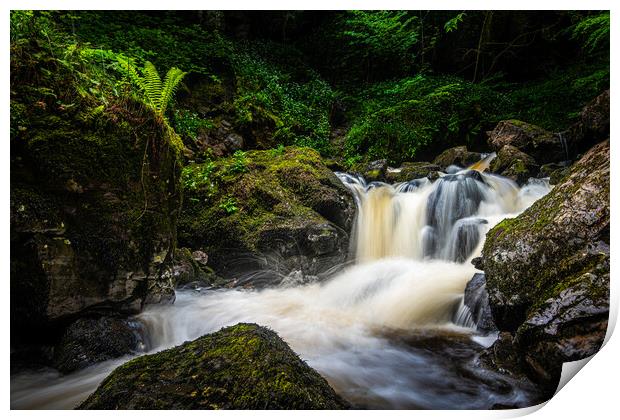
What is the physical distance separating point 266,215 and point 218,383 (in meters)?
2.45

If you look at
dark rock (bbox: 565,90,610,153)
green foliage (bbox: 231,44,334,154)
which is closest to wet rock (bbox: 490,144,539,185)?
dark rock (bbox: 565,90,610,153)

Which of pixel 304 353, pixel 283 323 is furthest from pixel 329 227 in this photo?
pixel 304 353

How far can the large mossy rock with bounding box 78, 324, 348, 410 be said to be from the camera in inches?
54.2

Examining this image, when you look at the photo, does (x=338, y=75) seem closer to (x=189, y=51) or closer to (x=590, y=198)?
(x=189, y=51)

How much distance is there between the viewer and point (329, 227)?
147 inches

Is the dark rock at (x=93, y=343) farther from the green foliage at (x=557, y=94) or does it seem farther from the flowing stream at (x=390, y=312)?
the green foliage at (x=557, y=94)

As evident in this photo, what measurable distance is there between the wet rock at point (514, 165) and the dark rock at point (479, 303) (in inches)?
99.0

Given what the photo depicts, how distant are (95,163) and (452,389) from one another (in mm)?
2395

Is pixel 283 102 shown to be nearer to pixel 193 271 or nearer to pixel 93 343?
pixel 193 271

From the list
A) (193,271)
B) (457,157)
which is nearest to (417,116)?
(457,157)

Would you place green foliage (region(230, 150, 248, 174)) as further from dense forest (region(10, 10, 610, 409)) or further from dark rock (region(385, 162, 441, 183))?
dark rock (region(385, 162, 441, 183))

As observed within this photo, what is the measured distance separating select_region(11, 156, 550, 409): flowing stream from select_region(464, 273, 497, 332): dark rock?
0.07 m

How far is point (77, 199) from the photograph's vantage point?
1954 mm

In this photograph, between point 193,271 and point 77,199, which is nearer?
point 77,199
